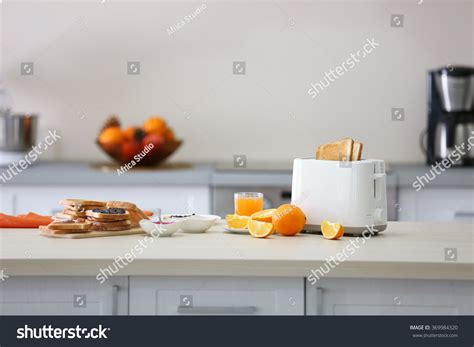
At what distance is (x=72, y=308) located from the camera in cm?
170

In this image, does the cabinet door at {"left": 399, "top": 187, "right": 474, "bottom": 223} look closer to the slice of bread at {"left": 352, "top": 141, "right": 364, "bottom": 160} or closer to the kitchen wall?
the kitchen wall

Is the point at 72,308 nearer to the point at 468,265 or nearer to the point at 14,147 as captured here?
the point at 468,265

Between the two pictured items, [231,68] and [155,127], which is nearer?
[155,127]

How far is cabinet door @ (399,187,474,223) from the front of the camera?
345 cm

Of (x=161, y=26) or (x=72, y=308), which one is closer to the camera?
(x=72, y=308)

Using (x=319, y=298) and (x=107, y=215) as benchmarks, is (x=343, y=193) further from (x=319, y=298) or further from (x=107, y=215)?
(x=107, y=215)

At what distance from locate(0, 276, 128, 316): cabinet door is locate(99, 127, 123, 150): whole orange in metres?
2.01

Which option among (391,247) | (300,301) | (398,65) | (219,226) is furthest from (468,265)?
(398,65)

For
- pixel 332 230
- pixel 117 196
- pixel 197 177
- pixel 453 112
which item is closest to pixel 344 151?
pixel 332 230

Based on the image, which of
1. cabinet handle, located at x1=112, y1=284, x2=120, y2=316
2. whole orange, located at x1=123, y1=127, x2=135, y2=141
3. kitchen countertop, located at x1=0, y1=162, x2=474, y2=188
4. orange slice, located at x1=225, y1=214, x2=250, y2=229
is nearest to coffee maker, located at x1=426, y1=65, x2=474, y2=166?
kitchen countertop, located at x1=0, y1=162, x2=474, y2=188

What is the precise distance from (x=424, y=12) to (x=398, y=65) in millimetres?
282

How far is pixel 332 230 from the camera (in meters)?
1.90

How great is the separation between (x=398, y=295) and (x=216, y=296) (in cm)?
37

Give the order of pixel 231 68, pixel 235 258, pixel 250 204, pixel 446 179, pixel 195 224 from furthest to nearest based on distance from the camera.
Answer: pixel 231 68 → pixel 446 179 → pixel 250 204 → pixel 195 224 → pixel 235 258
